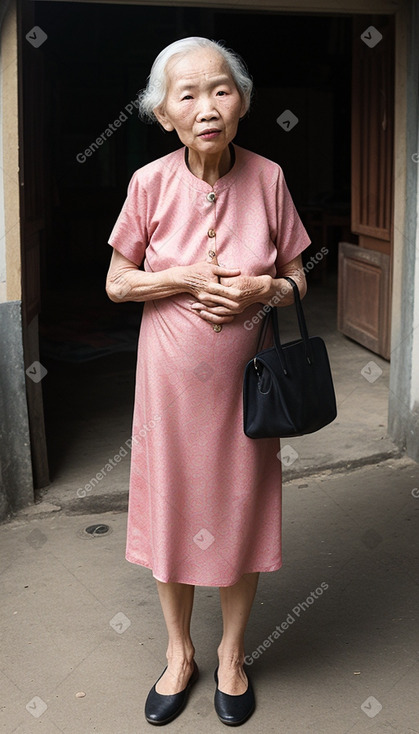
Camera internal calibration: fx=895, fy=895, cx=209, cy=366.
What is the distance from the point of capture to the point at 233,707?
9.33 ft

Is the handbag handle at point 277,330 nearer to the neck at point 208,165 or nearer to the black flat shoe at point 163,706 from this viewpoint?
the neck at point 208,165

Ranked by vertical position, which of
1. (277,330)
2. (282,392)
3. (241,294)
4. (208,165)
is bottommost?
(282,392)

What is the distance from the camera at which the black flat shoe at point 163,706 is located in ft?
9.25

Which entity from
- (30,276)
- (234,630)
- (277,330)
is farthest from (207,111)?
(30,276)

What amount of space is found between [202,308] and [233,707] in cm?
128

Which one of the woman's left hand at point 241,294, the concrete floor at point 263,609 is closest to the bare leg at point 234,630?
the concrete floor at point 263,609

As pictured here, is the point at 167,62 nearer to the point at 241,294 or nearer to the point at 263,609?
the point at 241,294

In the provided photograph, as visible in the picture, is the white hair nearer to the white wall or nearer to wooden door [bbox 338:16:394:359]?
the white wall

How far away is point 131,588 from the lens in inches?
146

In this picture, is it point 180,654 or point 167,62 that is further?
point 180,654

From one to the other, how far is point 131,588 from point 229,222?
1.76 meters

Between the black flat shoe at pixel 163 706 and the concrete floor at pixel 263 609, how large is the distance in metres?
0.03

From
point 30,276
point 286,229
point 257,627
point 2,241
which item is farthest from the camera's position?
point 30,276

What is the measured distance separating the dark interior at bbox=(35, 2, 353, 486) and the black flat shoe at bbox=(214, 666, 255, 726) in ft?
21.4
